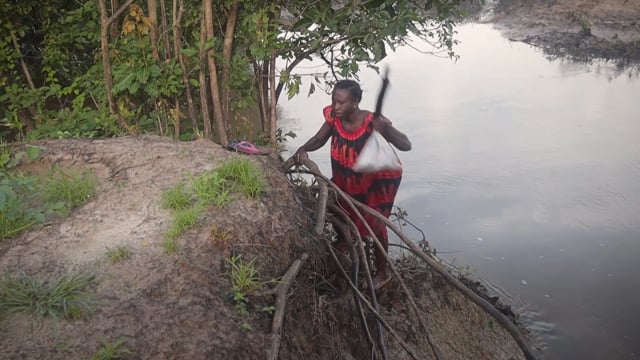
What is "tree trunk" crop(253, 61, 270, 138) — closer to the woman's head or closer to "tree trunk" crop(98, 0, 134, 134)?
"tree trunk" crop(98, 0, 134, 134)

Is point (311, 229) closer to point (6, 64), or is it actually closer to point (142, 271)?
point (142, 271)

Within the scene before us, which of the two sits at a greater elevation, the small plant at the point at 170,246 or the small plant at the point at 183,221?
the small plant at the point at 183,221

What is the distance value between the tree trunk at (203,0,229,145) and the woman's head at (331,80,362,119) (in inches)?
47.5

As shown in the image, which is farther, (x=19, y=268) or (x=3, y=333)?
(x=19, y=268)

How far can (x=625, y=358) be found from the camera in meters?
5.14

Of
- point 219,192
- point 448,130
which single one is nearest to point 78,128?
point 219,192

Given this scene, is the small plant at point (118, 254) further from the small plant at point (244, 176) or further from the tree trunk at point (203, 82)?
the tree trunk at point (203, 82)

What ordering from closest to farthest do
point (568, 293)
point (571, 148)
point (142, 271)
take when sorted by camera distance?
point (142, 271), point (568, 293), point (571, 148)

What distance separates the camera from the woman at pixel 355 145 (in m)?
3.65

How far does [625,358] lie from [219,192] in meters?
4.05

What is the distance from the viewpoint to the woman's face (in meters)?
3.64

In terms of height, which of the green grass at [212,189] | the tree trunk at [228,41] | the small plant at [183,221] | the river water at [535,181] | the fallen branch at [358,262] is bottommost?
the river water at [535,181]

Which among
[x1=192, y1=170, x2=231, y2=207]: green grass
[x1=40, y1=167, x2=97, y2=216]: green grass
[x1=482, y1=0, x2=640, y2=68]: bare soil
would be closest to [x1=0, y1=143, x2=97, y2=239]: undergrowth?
[x1=40, y1=167, x2=97, y2=216]: green grass

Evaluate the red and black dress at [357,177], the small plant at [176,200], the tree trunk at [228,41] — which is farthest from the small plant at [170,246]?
the tree trunk at [228,41]
